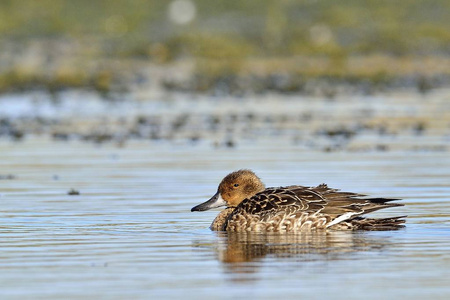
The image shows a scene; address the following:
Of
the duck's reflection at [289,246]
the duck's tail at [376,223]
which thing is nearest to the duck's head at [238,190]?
the duck's reflection at [289,246]

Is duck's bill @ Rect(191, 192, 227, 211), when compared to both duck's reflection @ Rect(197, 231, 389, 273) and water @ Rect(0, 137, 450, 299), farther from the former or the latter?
duck's reflection @ Rect(197, 231, 389, 273)

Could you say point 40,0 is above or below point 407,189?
above

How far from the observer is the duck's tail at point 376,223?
11406 millimetres

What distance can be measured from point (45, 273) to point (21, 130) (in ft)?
43.9

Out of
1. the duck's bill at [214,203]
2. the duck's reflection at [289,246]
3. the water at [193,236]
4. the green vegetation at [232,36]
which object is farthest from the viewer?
the green vegetation at [232,36]

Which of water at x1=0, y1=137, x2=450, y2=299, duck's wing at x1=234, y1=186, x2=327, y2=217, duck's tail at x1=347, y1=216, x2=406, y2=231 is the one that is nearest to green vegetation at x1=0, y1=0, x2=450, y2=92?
water at x1=0, y1=137, x2=450, y2=299

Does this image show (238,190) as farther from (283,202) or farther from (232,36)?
(232,36)

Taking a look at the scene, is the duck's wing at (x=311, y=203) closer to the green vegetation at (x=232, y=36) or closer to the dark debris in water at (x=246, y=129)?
the dark debris in water at (x=246, y=129)

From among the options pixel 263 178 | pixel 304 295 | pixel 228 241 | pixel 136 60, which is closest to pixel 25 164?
pixel 263 178

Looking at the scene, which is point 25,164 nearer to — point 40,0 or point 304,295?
point 304,295

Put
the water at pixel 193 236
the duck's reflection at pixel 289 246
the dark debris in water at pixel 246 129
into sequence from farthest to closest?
1. the dark debris in water at pixel 246 129
2. the duck's reflection at pixel 289 246
3. the water at pixel 193 236

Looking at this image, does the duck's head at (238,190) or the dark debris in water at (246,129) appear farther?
the dark debris in water at (246,129)

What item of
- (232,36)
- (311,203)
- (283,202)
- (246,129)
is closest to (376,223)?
(311,203)

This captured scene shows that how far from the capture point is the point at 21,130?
880 inches
